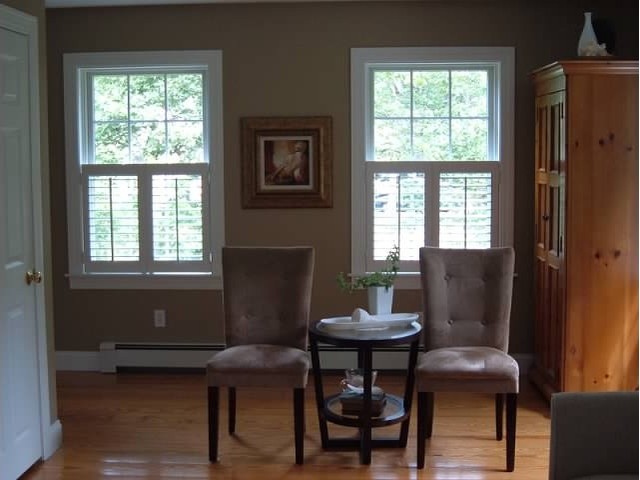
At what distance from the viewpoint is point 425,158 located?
5.43 m

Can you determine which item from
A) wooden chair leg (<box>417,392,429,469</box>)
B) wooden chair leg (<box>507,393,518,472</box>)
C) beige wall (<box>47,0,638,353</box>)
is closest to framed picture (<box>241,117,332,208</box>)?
beige wall (<box>47,0,638,353</box>)

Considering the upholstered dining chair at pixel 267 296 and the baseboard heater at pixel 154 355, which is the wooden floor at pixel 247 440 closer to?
the baseboard heater at pixel 154 355

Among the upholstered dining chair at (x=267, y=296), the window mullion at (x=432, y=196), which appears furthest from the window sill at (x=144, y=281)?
the window mullion at (x=432, y=196)

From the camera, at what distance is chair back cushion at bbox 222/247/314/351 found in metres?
4.35

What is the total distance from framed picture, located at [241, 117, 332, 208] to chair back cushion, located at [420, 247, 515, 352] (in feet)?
4.32

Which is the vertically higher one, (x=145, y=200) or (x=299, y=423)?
(x=145, y=200)

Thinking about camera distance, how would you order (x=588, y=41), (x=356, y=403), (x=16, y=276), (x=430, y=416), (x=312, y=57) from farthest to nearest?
(x=312, y=57) → (x=588, y=41) → (x=430, y=416) → (x=356, y=403) → (x=16, y=276)

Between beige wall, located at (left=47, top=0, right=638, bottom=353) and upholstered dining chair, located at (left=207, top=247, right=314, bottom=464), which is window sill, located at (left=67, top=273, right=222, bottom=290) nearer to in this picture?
beige wall, located at (left=47, top=0, right=638, bottom=353)

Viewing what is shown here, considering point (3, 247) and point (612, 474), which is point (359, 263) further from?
point (612, 474)

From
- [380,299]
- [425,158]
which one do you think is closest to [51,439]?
[380,299]

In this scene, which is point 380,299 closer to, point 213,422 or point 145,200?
point 213,422

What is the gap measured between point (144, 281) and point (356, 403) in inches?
A: 79.9

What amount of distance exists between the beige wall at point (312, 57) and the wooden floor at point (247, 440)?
588mm

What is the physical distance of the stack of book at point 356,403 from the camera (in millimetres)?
4082
